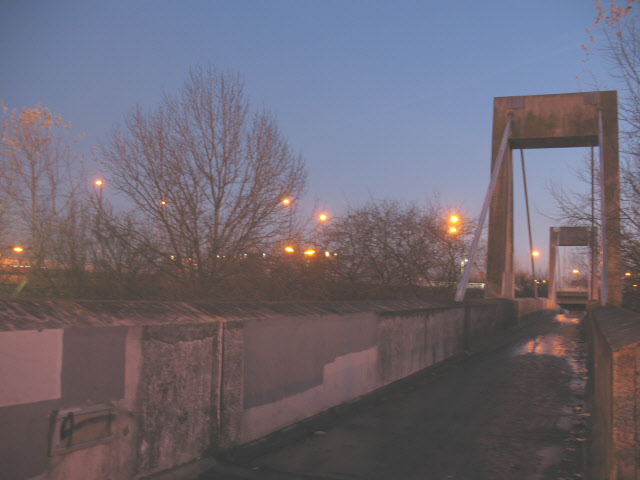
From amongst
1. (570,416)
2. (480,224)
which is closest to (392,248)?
(480,224)

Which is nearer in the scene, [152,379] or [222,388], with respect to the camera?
[152,379]

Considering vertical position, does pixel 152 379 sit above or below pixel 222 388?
above

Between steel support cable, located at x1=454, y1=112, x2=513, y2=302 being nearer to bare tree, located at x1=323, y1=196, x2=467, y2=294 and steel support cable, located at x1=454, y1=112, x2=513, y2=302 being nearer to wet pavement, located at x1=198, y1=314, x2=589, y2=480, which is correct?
bare tree, located at x1=323, y1=196, x2=467, y2=294

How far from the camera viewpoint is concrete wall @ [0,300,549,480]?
300cm

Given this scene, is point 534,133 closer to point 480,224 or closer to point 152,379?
point 480,224

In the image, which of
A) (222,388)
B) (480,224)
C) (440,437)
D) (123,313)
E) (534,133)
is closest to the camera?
(123,313)

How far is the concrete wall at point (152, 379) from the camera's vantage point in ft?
9.86

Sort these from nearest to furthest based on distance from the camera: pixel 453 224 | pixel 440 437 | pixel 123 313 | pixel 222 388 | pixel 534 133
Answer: pixel 123 313, pixel 222 388, pixel 440 437, pixel 453 224, pixel 534 133

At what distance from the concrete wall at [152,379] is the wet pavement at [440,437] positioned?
11.9 inches

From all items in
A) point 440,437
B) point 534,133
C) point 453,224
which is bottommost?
point 440,437

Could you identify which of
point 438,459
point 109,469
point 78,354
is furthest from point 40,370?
point 438,459

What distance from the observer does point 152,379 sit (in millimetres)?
3799

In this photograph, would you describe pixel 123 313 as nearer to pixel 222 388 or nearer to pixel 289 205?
pixel 222 388

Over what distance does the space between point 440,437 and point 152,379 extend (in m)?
2.95
